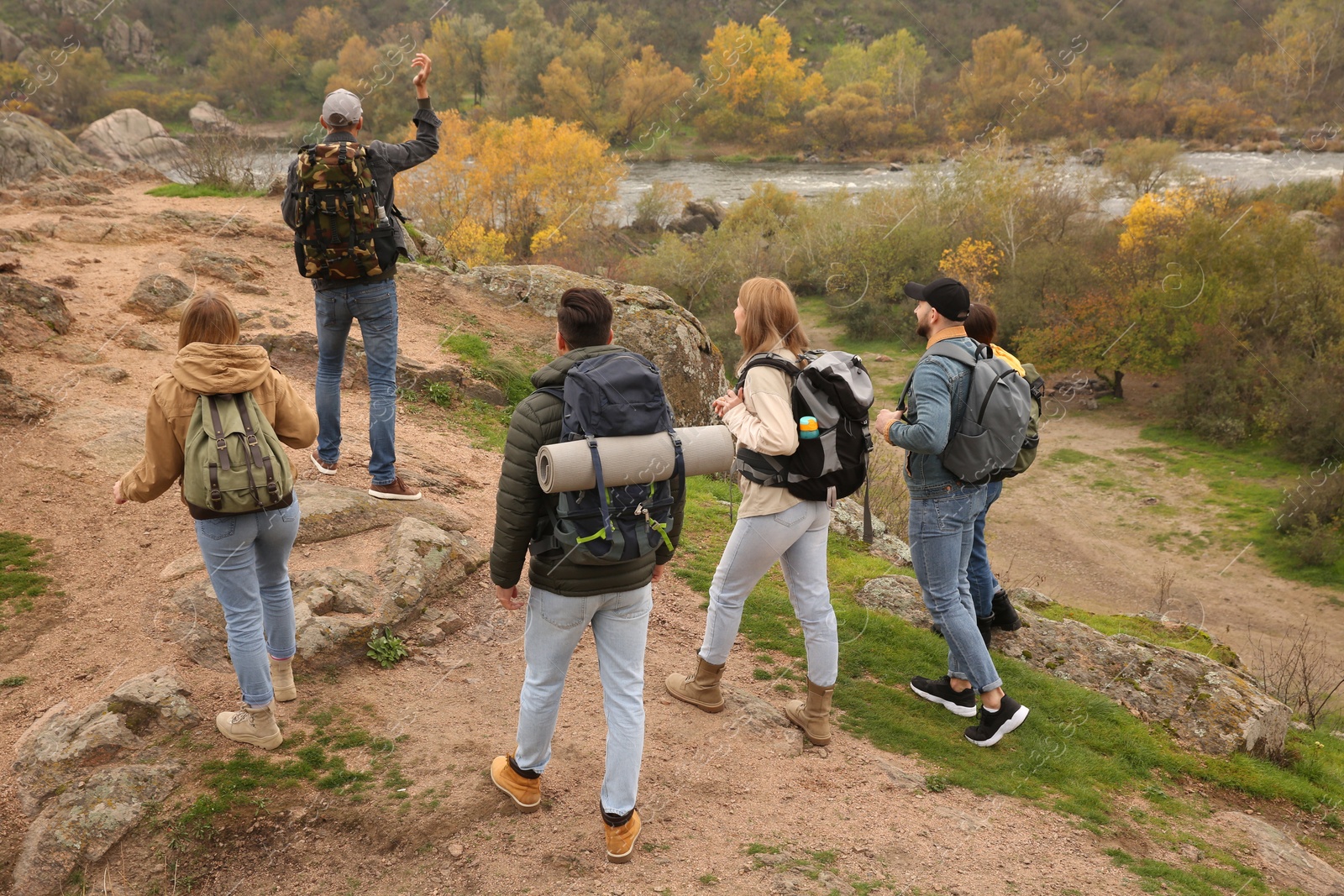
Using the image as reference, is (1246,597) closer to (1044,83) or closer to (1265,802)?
(1265,802)

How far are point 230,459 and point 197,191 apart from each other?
15370 mm

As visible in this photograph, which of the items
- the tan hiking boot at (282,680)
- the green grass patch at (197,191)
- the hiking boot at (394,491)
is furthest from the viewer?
the green grass patch at (197,191)

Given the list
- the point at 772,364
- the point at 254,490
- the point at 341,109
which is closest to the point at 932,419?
the point at 772,364

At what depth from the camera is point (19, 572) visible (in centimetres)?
488

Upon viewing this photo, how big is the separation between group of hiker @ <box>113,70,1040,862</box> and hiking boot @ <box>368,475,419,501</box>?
1525mm

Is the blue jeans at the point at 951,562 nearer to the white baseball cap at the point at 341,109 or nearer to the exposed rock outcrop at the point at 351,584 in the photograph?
the exposed rock outcrop at the point at 351,584

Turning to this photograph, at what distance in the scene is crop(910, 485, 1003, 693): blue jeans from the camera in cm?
443

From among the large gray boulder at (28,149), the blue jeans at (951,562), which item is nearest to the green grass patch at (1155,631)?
the blue jeans at (951,562)

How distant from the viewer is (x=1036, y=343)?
31.8 m

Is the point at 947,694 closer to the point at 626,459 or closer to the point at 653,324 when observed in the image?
the point at 626,459

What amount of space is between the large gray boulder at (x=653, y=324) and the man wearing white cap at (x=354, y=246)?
5343 millimetres

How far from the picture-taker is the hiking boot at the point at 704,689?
4.61 metres

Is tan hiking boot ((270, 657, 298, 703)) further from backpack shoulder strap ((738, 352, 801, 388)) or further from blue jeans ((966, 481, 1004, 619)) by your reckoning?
blue jeans ((966, 481, 1004, 619))

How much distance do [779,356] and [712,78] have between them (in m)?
63.4
